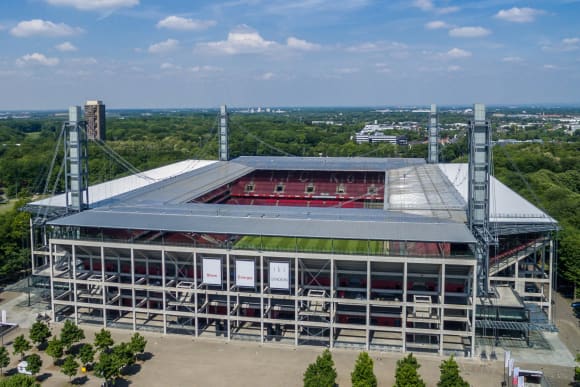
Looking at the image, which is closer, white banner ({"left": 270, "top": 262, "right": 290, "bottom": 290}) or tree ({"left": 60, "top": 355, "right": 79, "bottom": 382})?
tree ({"left": 60, "top": 355, "right": 79, "bottom": 382})

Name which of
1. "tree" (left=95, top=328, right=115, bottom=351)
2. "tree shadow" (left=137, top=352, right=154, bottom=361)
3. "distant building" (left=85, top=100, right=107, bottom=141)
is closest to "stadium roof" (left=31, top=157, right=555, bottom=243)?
"tree" (left=95, top=328, right=115, bottom=351)

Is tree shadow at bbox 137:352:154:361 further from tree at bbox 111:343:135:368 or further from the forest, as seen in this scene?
the forest

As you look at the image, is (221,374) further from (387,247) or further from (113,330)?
(387,247)

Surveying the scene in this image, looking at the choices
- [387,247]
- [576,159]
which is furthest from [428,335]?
[576,159]

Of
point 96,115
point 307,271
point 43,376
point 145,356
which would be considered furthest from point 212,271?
point 96,115

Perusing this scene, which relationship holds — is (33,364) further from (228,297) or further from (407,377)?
(407,377)

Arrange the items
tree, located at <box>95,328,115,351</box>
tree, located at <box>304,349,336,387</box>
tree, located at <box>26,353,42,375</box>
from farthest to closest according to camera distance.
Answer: tree, located at <box>95,328,115,351</box> < tree, located at <box>26,353,42,375</box> < tree, located at <box>304,349,336,387</box>
